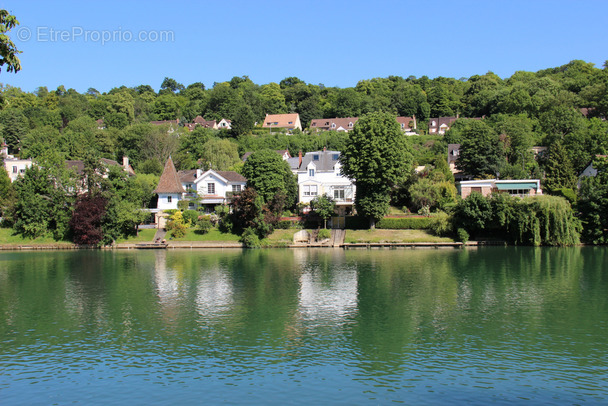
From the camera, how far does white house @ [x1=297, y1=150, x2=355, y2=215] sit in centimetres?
7381

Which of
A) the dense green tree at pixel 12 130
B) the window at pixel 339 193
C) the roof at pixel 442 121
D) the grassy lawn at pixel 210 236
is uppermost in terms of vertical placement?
the roof at pixel 442 121

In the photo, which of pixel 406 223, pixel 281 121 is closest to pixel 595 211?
pixel 406 223

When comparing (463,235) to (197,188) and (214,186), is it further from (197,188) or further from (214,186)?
(197,188)

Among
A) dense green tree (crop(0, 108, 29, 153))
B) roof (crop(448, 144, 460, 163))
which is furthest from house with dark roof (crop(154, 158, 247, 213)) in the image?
dense green tree (crop(0, 108, 29, 153))

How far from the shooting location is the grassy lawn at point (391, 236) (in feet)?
203

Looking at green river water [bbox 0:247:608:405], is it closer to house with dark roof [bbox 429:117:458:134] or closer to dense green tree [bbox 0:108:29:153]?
dense green tree [bbox 0:108:29:153]

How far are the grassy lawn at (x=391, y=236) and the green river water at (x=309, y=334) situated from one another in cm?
1514

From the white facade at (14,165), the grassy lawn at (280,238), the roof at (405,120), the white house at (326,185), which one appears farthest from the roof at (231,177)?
the roof at (405,120)

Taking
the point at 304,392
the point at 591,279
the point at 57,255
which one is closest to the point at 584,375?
the point at 304,392

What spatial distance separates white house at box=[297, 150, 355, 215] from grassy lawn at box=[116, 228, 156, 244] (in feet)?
67.8

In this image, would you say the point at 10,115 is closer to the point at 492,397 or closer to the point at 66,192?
the point at 66,192

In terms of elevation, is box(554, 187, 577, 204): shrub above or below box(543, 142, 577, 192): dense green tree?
below

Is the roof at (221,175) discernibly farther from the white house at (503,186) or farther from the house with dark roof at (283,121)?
the house with dark roof at (283,121)

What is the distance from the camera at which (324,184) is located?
75000 millimetres
